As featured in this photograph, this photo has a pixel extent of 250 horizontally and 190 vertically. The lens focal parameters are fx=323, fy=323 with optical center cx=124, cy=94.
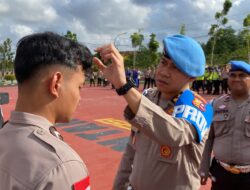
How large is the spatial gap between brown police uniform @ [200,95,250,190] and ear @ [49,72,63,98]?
2.03 metres

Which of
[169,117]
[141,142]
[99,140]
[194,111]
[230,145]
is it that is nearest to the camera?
[169,117]

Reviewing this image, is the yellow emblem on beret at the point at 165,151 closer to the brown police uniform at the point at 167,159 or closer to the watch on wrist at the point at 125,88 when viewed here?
the brown police uniform at the point at 167,159

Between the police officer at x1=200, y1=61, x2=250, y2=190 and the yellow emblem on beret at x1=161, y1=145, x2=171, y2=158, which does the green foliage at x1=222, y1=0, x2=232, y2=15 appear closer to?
the police officer at x1=200, y1=61, x2=250, y2=190

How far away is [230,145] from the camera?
275cm

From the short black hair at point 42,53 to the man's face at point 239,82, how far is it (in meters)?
2.06

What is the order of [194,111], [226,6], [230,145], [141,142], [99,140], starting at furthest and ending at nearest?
[226,6] → [99,140] → [230,145] → [141,142] → [194,111]

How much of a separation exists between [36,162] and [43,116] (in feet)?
0.68

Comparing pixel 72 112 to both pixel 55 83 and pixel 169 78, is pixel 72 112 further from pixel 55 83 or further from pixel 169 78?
pixel 169 78

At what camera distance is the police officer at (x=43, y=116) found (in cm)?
94

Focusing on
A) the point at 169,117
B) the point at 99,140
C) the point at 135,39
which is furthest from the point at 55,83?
the point at 135,39

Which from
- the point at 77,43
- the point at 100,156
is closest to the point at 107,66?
Answer: the point at 77,43

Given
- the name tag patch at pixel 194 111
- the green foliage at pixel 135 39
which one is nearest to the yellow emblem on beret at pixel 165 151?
the name tag patch at pixel 194 111

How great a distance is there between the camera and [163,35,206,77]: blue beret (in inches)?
59.7

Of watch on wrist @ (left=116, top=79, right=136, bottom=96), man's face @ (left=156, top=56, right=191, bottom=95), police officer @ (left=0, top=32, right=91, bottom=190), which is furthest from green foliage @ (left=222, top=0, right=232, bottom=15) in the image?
police officer @ (left=0, top=32, right=91, bottom=190)
